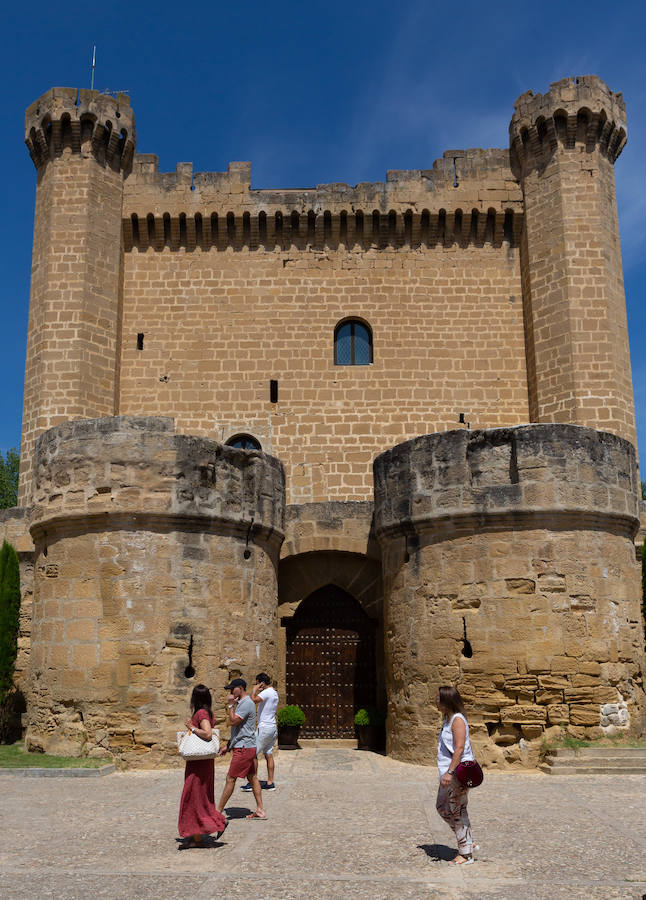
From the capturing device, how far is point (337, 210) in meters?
22.3

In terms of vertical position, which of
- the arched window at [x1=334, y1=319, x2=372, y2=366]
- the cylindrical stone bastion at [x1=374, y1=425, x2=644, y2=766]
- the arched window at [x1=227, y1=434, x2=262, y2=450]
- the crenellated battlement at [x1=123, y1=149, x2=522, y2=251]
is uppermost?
the crenellated battlement at [x1=123, y1=149, x2=522, y2=251]

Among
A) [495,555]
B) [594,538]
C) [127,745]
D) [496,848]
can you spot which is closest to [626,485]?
[594,538]

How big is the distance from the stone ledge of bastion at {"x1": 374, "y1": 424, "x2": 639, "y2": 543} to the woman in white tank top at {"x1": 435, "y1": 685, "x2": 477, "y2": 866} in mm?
5084

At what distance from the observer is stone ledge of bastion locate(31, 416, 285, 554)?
37.8ft

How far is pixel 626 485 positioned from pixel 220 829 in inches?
302

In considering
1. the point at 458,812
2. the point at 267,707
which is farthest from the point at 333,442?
the point at 458,812

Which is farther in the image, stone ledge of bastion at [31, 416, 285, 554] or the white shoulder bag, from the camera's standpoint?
stone ledge of bastion at [31, 416, 285, 554]

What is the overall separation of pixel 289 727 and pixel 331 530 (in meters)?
3.14

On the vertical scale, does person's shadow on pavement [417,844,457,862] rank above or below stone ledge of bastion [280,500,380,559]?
below

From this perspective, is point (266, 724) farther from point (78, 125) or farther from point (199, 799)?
point (78, 125)

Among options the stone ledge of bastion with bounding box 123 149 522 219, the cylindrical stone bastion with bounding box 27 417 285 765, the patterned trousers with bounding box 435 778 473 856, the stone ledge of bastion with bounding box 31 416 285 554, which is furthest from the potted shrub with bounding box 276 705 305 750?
the stone ledge of bastion with bounding box 123 149 522 219

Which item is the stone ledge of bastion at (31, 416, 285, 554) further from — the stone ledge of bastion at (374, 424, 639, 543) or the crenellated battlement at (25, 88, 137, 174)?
the crenellated battlement at (25, 88, 137, 174)

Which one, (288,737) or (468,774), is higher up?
(468,774)

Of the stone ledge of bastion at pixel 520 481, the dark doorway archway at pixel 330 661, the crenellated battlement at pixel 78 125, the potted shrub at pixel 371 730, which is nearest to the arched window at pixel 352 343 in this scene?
the crenellated battlement at pixel 78 125
